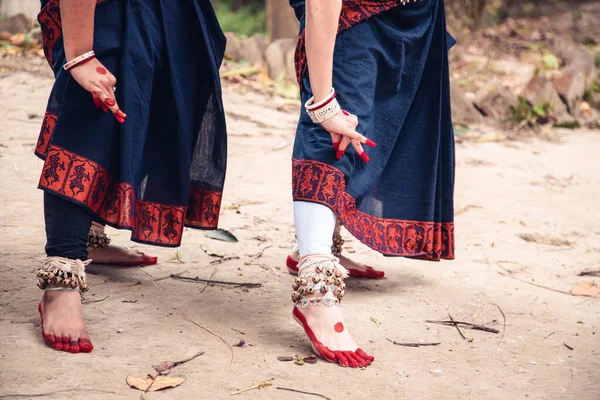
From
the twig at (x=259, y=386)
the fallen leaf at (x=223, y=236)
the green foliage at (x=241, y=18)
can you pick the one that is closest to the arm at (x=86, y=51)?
the twig at (x=259, y=386)

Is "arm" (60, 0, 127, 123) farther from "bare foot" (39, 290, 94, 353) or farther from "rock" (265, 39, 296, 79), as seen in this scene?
"rock" (265, 39, 296, 79)

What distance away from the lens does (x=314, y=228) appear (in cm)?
218

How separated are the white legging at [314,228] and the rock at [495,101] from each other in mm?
4144

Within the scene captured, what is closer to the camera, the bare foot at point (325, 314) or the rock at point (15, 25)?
the bare foot at point (325, 314)

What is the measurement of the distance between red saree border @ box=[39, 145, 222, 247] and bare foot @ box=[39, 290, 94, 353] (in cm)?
25

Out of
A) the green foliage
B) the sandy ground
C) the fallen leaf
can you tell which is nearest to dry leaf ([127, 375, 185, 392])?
the sandy ground

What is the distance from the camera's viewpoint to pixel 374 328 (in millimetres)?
2445

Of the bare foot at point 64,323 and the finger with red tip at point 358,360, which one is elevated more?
the bare foot at point 64,323

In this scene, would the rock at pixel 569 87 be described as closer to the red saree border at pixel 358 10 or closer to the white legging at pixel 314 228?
the red saree border at pixel 358 10

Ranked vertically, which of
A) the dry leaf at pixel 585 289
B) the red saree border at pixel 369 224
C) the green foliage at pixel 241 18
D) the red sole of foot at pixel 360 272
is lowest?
the dry leaf at pixel 585 289

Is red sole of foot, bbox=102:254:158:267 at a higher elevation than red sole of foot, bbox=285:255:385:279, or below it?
higher

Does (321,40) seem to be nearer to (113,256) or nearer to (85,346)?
(85,346)

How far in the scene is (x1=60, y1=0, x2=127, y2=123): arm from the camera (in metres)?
1.99

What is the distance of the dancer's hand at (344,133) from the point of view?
216 centimetres
